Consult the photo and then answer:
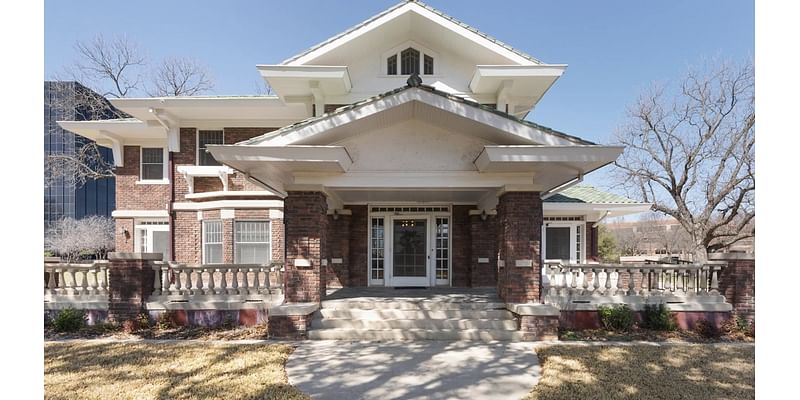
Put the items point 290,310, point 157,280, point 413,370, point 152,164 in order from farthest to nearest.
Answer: point 152,164
point 157,280
point 290,310
point 413,370

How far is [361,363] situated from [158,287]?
17.7 feet

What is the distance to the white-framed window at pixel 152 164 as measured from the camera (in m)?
12.8

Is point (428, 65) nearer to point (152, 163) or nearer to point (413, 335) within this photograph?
point (413, 335)

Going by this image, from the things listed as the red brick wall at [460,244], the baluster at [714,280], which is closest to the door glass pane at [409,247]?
the red brick wall at [460,244]

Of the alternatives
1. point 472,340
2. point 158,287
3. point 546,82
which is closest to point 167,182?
point 158,287

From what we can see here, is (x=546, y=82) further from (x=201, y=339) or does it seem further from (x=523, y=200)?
Result: (x=201, y=339)

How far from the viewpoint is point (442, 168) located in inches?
298

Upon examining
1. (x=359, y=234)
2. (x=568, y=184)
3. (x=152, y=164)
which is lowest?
(x=359, y=234)

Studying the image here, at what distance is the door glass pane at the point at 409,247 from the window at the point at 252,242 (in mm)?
3987

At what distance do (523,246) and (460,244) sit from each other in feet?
12.0

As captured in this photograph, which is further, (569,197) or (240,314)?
(569,197)

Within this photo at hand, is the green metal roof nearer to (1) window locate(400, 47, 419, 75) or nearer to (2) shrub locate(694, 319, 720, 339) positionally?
(2) shrub locate(694, 319, 720, 339)

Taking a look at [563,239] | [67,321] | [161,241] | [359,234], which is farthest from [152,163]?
[563,239]

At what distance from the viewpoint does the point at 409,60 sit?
11.1m
